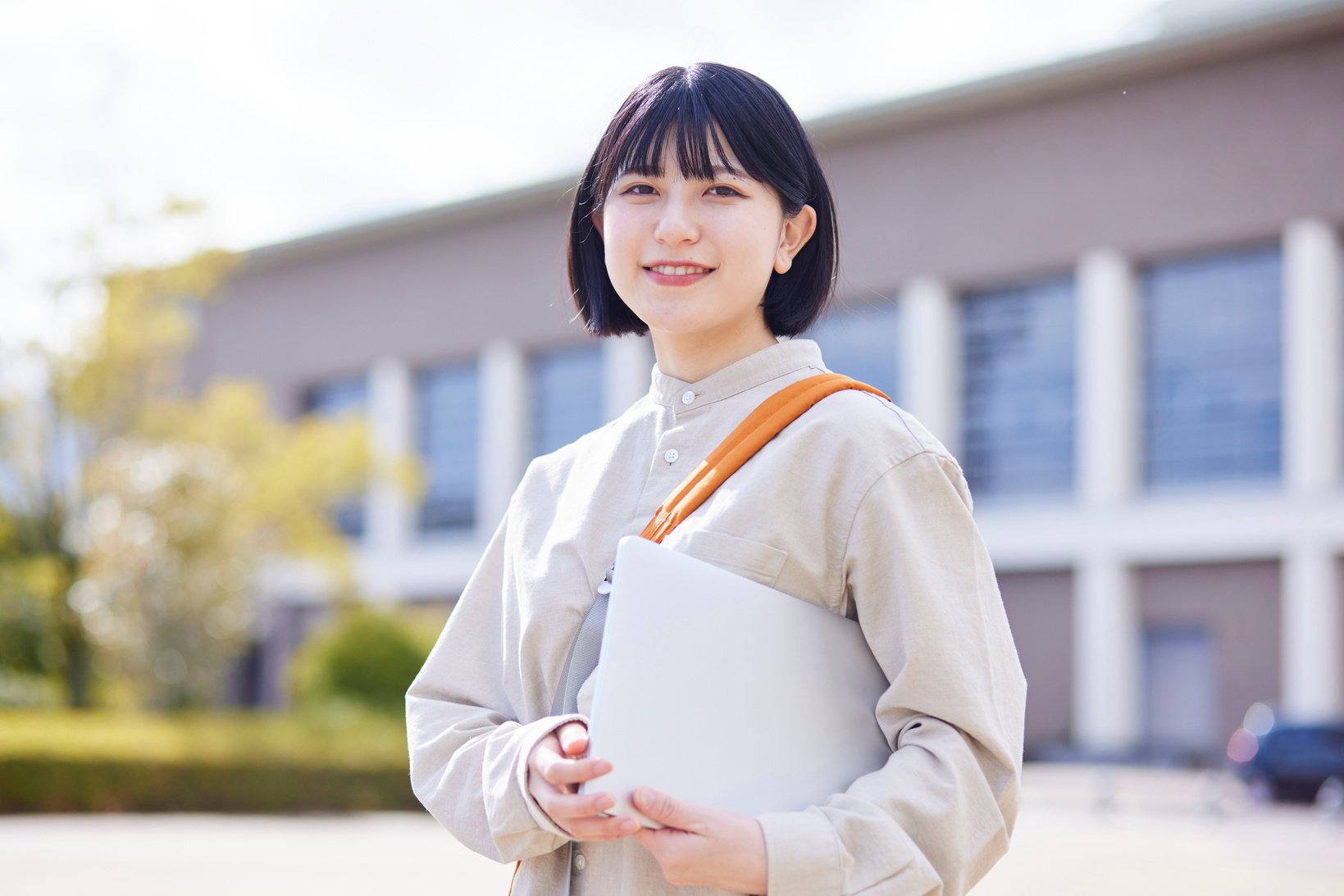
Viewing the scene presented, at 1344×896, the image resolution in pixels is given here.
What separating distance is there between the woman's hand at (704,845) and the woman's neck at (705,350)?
57 centimetres

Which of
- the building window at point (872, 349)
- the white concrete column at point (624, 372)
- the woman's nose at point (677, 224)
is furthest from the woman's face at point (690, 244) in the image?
the white concrete column at point (624, 372)

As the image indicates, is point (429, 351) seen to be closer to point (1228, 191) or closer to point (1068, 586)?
point (1068, 586)

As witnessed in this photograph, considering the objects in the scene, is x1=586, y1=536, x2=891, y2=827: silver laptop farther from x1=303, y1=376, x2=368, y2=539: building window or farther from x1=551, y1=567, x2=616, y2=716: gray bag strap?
x1=303, y1=376, x2=368, y2=539: building window

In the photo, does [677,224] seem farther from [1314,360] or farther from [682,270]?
[1314,360]

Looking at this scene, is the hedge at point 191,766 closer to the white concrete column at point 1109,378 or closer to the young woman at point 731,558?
the white concrete column at point 1109,378

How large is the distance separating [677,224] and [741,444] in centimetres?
26

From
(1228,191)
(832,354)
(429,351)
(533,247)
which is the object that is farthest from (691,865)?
(429,351)

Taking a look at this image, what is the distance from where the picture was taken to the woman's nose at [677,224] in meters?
1.63

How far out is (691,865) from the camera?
135 cm

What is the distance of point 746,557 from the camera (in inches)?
59.6

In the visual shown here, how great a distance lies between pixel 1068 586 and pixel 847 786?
22.8m

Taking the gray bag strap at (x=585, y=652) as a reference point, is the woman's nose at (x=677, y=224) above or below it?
above

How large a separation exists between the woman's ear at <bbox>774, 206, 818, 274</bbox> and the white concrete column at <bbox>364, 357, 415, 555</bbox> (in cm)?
2915

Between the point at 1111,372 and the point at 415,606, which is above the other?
the point at 1111,372
